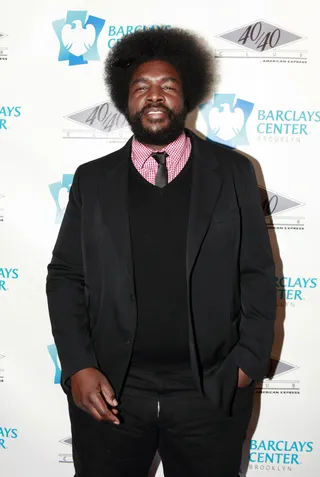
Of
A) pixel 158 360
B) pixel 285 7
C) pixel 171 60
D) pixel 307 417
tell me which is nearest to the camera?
pixel 158 360

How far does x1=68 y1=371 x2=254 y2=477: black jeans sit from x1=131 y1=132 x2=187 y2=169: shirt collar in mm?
714

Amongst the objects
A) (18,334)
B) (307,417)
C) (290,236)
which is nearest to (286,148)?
(290,236)

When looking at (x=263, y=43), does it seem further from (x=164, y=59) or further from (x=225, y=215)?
(x=225, y=215)

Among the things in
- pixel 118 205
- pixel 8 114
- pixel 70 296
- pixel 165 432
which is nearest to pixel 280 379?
pixel 165 432

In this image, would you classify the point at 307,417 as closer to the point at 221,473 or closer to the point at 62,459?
the point at 221,473

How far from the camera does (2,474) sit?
8.12 ft

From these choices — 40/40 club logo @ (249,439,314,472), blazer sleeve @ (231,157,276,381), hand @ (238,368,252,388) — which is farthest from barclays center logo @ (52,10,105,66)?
40/40 club logo @ (249,439,314,472)

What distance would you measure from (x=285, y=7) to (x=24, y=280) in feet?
5.59

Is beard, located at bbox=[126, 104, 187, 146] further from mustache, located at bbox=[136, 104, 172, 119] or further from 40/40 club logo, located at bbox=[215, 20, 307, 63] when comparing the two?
40/40 club logo, located at bbox=[215, 20, 307, 63]

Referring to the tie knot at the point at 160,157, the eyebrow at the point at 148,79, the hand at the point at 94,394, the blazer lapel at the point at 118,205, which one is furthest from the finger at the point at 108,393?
the eyebrow at the point at 148,79

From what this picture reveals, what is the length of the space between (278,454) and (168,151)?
1723mm

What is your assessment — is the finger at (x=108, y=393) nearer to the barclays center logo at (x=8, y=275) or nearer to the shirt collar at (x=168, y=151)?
the shirt collar at (x=168, y=151)

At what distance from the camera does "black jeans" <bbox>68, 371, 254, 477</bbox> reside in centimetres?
154

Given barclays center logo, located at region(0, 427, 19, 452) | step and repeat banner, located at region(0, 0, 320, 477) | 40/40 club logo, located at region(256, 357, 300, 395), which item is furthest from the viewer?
barclays center logo, located at region(0, 427, 19, 452)
